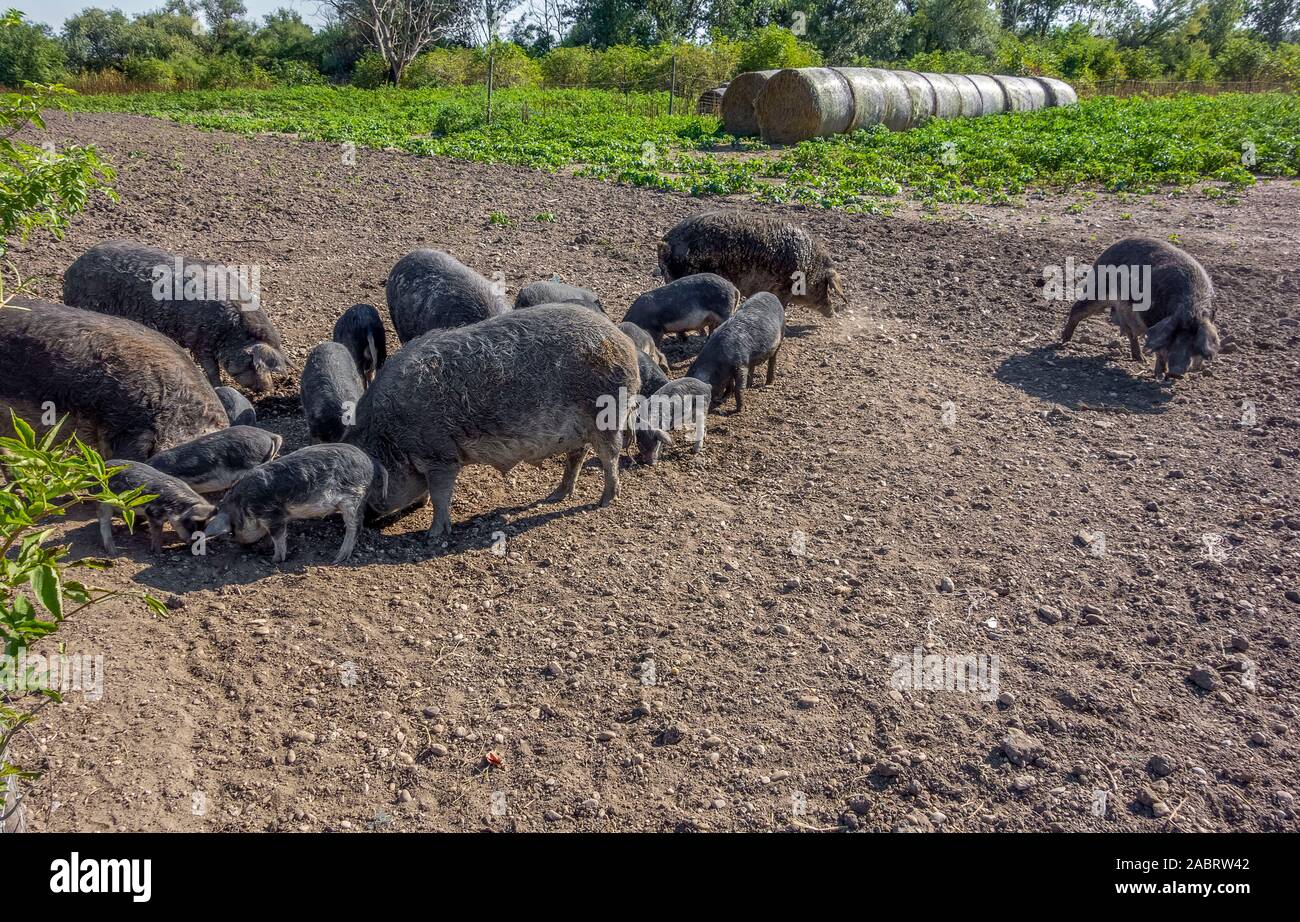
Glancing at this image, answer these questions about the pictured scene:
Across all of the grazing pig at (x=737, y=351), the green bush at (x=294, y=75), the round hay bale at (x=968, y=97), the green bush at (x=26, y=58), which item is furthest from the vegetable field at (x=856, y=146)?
the green bush at (x=26, y=58)

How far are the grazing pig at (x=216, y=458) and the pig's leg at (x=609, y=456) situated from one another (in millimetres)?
2347

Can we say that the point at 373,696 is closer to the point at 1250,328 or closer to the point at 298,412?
the point at 298,412

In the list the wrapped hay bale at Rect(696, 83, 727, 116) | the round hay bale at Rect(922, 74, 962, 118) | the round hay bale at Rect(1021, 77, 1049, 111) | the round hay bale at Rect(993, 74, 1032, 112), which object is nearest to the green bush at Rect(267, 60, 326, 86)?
the wrapped hay bale at Rect(696, 83, 727, 116)

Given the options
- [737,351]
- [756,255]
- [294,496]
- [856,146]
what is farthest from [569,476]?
[856,146]

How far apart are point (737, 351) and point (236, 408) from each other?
169 inches

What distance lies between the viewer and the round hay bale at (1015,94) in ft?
103

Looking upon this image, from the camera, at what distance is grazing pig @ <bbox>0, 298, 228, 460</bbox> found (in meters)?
6.21

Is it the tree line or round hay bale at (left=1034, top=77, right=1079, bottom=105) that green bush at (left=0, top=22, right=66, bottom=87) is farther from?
round hay bale at (left=1034, top=77, right=1079, bottom=105)

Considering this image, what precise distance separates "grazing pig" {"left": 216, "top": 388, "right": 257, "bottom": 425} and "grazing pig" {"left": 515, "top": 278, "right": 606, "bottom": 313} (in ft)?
8.74

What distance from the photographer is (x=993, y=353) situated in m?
9.53

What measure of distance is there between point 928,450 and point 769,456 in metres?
1.34

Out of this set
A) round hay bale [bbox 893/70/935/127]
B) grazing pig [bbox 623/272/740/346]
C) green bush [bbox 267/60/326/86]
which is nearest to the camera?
grazing pig [bbox 623/272/740/346]

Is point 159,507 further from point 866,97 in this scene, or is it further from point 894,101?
point 894,101

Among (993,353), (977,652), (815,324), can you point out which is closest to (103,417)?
(977,652)
